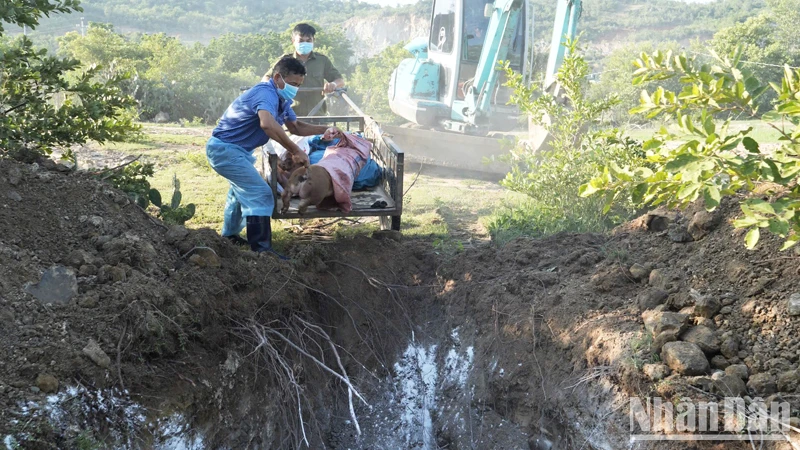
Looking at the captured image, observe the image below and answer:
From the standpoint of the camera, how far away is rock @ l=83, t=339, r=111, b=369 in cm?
374

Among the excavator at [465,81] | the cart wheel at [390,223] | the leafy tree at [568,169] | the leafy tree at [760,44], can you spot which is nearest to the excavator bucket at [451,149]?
the excavator at [465,81]

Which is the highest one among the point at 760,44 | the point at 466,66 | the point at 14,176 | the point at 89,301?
the point at 760,44

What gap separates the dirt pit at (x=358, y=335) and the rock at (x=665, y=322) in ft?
0.04

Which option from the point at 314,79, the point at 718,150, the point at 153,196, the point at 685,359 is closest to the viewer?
the point at 718,150

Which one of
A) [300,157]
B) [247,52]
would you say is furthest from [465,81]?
[247,52]

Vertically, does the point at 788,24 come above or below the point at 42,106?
above

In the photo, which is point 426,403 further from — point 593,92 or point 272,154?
point 593,92

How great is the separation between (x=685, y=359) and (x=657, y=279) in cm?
92

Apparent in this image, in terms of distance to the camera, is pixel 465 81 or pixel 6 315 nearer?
pixel 6 315

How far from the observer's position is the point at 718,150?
3203 mm

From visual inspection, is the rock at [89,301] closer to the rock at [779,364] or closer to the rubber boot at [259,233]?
the rubber boot at [259,233]

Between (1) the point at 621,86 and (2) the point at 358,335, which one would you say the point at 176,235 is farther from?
(1) the point at 621,86

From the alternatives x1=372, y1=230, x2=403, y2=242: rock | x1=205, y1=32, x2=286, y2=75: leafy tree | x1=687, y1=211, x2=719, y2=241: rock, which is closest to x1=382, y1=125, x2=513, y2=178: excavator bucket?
x1=372, y1=230, x2=403, y2=242: rock

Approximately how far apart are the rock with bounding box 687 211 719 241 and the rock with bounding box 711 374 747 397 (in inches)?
57.0
